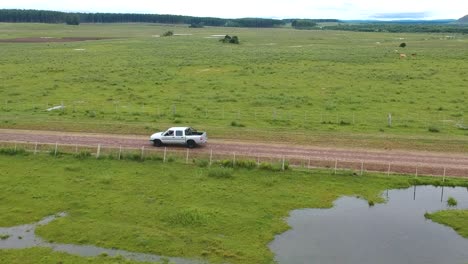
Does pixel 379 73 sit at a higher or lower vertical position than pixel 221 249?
higher

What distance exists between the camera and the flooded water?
24.5m

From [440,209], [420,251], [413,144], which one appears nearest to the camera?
[420,251]

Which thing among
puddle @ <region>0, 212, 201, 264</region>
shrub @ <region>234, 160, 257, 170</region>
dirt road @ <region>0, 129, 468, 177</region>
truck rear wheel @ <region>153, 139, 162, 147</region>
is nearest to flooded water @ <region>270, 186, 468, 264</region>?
dirt road @ <region>0, 129, 468, 177</region>

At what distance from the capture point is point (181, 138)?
133ft

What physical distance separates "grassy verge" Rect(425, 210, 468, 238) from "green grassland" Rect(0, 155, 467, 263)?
377cm

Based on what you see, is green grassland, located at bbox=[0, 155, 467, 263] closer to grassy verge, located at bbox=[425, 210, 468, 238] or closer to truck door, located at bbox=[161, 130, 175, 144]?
truck door, located at bbox=[161, 130, 175, 144]

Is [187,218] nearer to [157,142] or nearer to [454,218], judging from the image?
[157,142]

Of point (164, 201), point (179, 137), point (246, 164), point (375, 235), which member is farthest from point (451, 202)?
point (179, 137)

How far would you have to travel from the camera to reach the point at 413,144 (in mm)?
42094

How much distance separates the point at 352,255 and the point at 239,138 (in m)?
20.4

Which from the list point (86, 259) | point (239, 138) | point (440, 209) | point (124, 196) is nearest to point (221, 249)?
point (86, 259)

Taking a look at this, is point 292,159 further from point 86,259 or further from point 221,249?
point 86,259

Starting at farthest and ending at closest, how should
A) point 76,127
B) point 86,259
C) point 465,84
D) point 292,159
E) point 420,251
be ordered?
1. point 465,84
2. point 76,127
3. point 292,159
4. point 420,251
5. point 86,259

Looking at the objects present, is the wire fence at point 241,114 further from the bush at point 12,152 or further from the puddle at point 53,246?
the puddle at point 53,246
